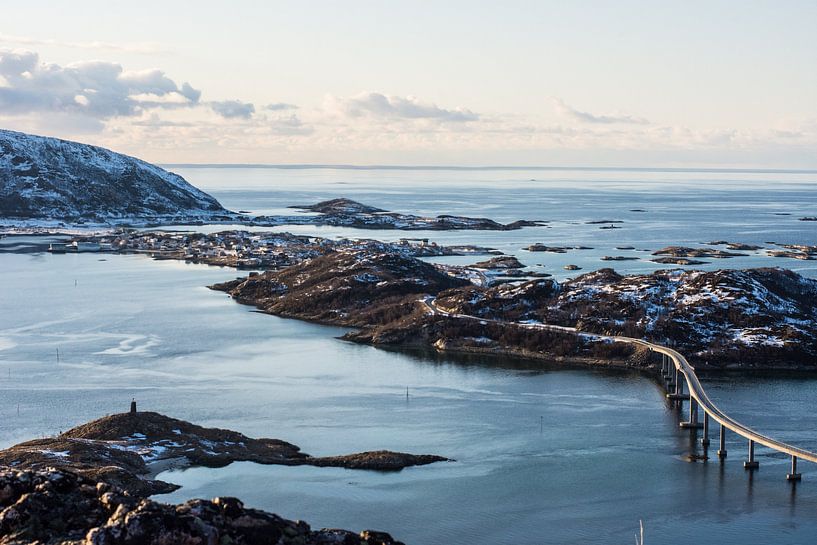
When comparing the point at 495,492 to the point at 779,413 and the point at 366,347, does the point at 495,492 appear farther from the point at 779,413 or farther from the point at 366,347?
the point at 366,347

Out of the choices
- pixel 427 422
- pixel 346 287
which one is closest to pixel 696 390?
pixel 427 422

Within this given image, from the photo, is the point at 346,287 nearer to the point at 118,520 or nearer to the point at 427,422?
the point at 427,422

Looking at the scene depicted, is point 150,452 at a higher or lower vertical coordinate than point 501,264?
lower

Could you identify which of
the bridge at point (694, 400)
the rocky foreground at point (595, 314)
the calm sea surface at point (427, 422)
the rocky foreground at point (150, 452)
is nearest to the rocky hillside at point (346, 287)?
the rocky foreground at point (595, 314)

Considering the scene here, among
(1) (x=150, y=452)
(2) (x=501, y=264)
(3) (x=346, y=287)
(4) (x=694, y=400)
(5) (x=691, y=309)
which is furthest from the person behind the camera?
(2) (x=501, y=264)

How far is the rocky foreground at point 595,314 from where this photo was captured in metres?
107

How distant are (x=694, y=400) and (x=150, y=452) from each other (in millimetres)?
40520

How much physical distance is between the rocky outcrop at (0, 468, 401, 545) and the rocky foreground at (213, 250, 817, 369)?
72.3 m

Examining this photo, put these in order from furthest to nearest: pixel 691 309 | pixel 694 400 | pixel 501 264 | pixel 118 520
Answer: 1. pixel 501 264
2. pixel 691 309
3. pixel 694 400
4. pixel 118 520

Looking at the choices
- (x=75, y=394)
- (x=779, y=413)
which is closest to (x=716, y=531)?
(x=779, y=413)

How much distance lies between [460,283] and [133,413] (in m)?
81.6

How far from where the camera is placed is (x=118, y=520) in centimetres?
3428

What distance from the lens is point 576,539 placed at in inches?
2183

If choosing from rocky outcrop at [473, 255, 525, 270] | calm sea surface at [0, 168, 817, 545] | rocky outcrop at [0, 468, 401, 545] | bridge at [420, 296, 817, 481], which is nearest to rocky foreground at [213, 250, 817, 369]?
bridge at [420, 296, 817, 481]
